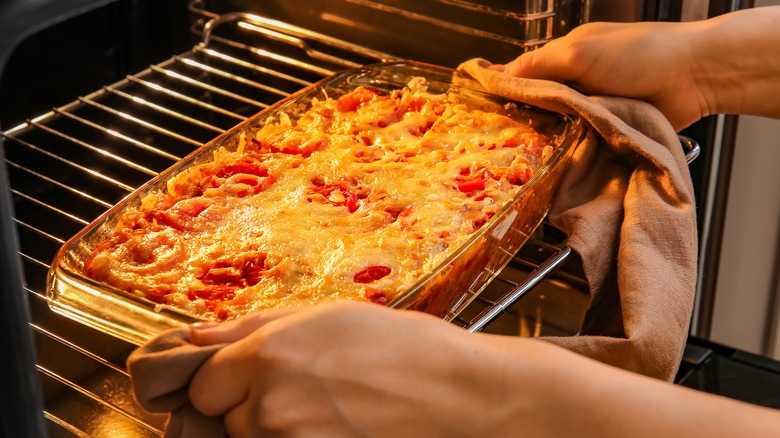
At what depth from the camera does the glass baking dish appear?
0.90 m

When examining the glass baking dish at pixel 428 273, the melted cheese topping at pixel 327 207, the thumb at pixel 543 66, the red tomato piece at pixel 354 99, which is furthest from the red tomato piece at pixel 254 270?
the thumb at pixel 543 66

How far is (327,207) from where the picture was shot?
108cm

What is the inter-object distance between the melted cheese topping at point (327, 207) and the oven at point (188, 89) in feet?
0.35

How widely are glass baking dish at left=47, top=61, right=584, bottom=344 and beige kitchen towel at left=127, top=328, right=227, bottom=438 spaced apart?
0.53ft

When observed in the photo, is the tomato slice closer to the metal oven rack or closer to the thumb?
the metal oven rack

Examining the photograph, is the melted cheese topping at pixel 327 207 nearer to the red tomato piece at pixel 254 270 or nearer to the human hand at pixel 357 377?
the red tomato piece at pixel 254 270

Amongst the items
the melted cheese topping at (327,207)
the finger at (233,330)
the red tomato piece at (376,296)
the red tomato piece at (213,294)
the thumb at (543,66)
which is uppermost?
the thumb at (543,66)

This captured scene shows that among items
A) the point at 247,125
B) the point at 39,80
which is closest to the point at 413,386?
the point at 247,125

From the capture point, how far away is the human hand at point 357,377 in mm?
636

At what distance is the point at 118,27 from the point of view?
1.37m

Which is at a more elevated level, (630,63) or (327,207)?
(630,63)

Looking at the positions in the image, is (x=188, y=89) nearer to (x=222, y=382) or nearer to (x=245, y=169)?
(x=245, y=169)

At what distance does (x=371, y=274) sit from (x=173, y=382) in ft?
1.04

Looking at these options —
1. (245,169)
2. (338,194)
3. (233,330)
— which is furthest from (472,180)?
(233,330)
